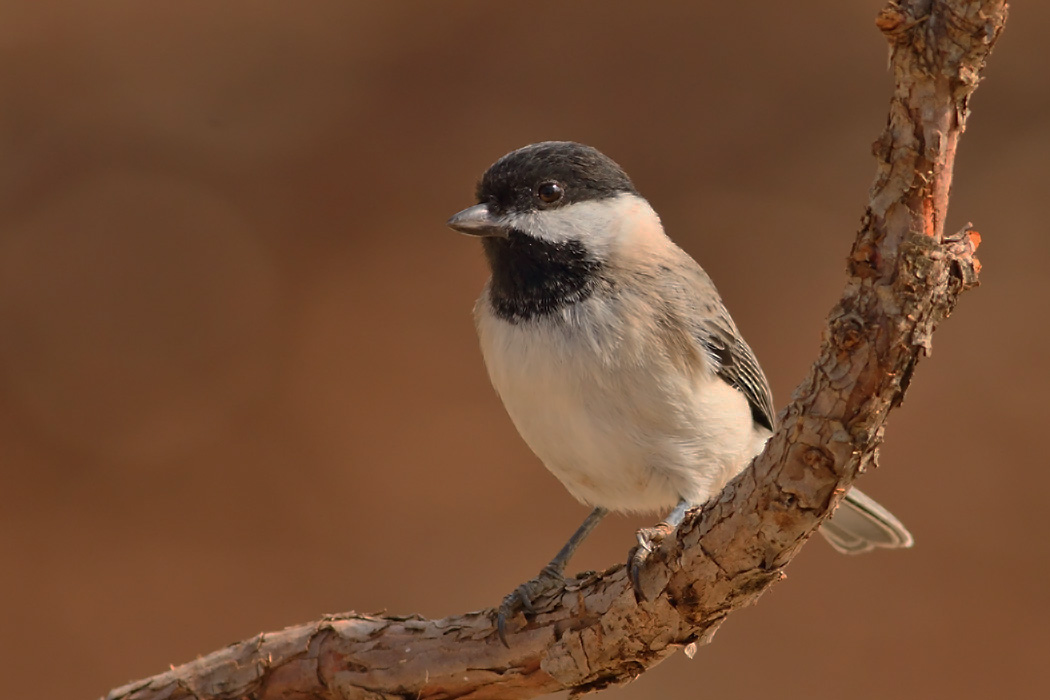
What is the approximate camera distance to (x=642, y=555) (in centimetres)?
221

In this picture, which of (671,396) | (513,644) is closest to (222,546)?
(513,644)

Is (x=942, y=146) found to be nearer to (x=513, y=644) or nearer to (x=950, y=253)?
(x=950, y=253)

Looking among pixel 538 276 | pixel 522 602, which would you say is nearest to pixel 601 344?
pixel 538 276

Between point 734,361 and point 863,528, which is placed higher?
point 734,361

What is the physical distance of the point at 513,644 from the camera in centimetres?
248

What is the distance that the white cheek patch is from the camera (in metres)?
2.75

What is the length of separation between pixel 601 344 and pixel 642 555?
0.63 m

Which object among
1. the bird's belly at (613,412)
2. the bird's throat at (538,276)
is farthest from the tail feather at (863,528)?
the bird's throat at (538,276)

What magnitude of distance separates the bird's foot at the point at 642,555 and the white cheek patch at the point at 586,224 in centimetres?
91

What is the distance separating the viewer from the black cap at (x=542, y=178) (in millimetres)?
2828

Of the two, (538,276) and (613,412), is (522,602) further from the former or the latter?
(538,276)

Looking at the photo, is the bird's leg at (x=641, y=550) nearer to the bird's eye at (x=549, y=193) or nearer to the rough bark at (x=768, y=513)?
the rough bark at (x=768, y=513)

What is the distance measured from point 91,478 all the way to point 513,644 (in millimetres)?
3216

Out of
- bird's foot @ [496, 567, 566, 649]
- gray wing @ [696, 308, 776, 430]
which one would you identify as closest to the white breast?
gray wing @ [696, 308, 776, 430]
